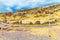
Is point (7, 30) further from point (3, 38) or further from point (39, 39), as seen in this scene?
point (39, 39)

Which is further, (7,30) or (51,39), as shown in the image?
(7,30)

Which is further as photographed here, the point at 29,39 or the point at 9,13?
the point at 9,13

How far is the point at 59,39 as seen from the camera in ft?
81.2

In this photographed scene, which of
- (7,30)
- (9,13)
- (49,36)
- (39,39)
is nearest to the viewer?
(39,39)

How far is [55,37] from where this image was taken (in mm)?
26000

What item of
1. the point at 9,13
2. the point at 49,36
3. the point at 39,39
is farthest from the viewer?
the point at 9,13

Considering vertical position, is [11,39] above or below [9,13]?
below

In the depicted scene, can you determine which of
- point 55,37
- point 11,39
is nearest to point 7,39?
point 11,39

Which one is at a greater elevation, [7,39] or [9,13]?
[9,13]

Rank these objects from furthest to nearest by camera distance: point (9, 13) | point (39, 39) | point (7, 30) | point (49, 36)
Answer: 1. point (9, 13)
2. point (7, 30)
3. point (49, 36)
4. point (39, 39)

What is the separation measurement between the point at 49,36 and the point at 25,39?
363 centimetres

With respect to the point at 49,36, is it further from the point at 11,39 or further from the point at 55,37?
the point at 11,39

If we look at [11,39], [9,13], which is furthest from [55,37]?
[9,13]

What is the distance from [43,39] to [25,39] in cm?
242
